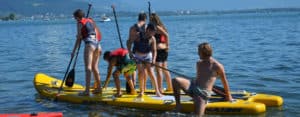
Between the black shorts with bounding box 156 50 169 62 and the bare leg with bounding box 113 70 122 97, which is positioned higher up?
the black shorts with bounding box 156 50 169 62

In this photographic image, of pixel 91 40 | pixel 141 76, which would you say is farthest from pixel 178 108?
pixel 91 40

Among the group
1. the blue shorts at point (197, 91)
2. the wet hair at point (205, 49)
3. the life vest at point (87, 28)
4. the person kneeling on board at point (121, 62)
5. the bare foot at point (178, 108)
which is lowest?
the bare foot at point (178, 108)

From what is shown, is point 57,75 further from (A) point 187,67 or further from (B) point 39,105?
(B) point 39,105

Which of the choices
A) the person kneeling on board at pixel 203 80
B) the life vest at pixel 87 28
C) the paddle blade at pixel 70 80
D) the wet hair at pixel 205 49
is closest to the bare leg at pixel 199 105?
the person kneeling on board at pixel 203 80

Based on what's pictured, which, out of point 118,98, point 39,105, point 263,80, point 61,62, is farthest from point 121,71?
point 61,62

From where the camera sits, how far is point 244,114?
407 inches

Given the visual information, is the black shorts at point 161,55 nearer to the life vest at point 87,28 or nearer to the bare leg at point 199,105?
the life vest at point 87,28

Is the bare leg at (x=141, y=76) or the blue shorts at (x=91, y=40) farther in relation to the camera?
the blue shorts at (x=91, y=40)

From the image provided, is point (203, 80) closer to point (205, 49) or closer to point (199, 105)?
point (199, 105)

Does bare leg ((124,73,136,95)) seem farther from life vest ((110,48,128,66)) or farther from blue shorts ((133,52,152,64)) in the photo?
blue shorts ((133,52,152,64))

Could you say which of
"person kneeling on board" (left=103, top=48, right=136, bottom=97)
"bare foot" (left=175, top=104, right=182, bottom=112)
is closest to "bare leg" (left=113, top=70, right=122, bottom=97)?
"person kneeling on board" (left=103, top=48, right=136, bottom=97)

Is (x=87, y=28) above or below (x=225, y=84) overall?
above

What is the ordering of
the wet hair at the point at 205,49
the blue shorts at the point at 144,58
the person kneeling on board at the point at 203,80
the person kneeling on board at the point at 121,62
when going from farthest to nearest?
1. the person kneeling on board at the point at 121,62
2. the blue shorts at the point at 144,58
3. the person kneeling on board at the point at 203,80
4. the wet hair at the point at 205,49

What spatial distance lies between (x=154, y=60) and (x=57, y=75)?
26.7 ft
